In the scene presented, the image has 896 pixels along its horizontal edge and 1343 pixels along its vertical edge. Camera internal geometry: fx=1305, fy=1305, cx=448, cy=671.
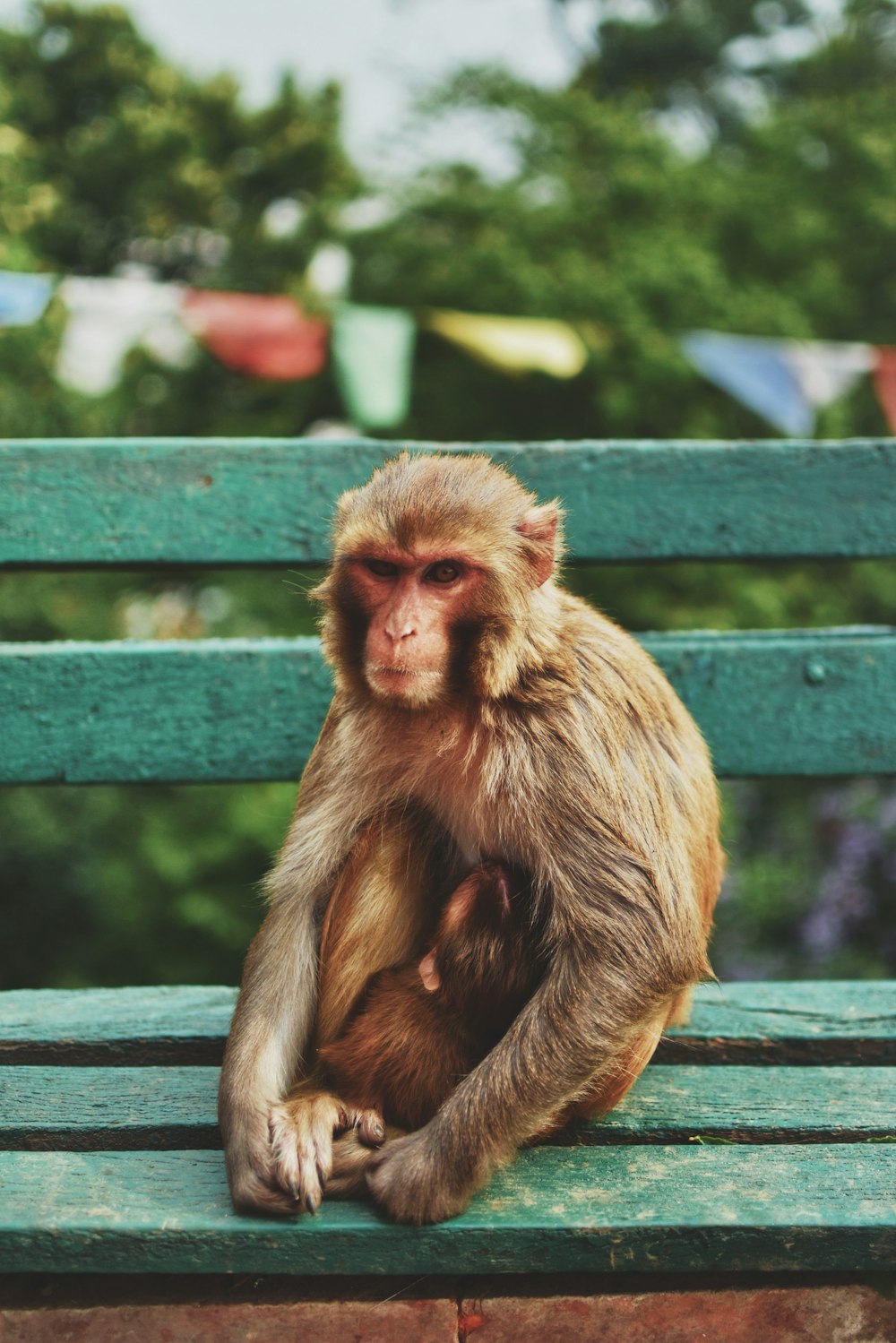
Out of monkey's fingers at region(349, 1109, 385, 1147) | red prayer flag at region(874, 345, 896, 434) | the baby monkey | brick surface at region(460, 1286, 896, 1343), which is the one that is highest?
red prayer flag at region(874, 345, 896, 434)

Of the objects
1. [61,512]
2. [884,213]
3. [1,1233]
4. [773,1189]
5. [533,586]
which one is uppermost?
[884,213]

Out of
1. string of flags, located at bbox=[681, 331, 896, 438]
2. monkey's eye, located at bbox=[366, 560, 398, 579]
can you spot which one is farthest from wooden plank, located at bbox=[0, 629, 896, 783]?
string of flags, located at bbox=[681, 331, 896, 438]

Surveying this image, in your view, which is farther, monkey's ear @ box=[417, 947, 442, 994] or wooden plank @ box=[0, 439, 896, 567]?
wooden plank @ box=[0, 439, 896, 567]

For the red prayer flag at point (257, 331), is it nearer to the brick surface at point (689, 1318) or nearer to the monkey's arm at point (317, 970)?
the monkey's arm at point (317, 970)

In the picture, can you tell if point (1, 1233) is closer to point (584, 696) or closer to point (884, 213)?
point (584, 696)

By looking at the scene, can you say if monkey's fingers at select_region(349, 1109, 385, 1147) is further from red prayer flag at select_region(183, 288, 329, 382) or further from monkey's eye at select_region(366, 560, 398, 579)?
red prayer flag at select_region(183, 288, 329, 382)

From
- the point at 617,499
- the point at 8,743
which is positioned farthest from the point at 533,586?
the point at 8,743

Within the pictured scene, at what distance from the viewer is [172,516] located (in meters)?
2.78

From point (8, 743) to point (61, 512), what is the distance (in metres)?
0.50

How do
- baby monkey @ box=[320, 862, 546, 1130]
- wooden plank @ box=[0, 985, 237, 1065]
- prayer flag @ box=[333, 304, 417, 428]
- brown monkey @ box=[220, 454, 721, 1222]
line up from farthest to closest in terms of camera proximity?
1. prayer flag @ box=[333, 304, 417, 428]
2. wooden plank @ box=[0, 985, 237, 1065]
3. baby monkey @ box=[320, 862, 546, 1130]
4. brown monkey @ box=[220, 454, 721, 1222]

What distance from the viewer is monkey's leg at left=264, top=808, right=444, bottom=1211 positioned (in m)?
1.77

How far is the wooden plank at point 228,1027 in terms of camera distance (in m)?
2.30

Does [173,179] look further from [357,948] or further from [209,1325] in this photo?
[209,1325]

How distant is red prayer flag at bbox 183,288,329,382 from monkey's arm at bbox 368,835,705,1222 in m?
4.27
